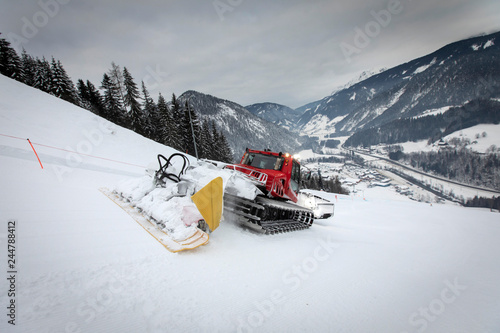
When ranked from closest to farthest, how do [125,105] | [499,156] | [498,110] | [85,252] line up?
[85,252] → [125,105] → [499,156] → [498,110]

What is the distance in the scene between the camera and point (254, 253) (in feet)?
12.6

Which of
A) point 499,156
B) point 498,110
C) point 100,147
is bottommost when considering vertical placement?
point 499,156

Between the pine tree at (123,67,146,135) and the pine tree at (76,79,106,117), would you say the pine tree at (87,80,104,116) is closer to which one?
the pine tree at (76,79,106,117)

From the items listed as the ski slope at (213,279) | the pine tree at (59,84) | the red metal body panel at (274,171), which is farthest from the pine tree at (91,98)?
the red metal body panel at (274,171)

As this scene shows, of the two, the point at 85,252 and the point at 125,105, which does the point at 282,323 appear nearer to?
the point at 85,252

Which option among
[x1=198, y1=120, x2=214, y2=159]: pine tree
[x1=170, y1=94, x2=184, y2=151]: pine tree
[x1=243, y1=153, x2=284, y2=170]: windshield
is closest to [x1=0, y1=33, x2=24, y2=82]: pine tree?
[x1=170, y1=94, x2=184, y2=151]: pine tree

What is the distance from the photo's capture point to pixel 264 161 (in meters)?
7.65

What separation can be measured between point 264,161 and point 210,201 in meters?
4.15

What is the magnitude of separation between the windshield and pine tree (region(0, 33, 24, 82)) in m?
36.4

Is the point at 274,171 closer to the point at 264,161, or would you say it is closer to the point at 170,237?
the point at 264,161

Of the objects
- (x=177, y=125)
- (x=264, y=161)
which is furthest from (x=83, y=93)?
(x=264, y=161)

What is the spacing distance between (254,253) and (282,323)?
1.57 metres

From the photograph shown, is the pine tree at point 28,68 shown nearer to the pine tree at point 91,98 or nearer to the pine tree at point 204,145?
the pine tree at point 91,98

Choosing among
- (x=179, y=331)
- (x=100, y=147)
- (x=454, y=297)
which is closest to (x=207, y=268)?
(x=179, y=331)
